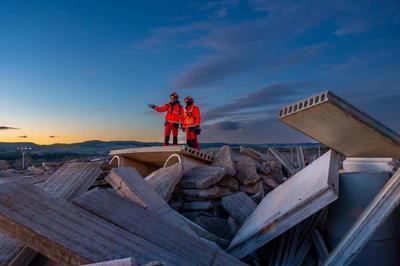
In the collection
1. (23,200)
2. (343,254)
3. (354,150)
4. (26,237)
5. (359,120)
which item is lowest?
(343,254)

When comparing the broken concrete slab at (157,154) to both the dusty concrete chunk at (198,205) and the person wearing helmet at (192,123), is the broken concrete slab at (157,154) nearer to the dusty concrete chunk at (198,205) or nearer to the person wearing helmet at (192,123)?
the dusty concrete chunk at (198,205)

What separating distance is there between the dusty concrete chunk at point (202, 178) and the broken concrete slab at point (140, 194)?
5.42 ft

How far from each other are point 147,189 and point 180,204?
5.26ft

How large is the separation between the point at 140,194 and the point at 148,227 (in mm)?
690

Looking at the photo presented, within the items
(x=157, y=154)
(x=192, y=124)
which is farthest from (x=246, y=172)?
(x=192, y=124)

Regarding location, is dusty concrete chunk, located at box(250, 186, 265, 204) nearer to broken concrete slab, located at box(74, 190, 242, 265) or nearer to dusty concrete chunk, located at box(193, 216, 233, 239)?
dusty concrete chunk, located at box(193, 216, 233, 239)

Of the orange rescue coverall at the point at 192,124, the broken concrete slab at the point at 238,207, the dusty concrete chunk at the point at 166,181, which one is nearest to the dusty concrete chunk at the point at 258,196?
the broken concrete slab at the point at 238,207

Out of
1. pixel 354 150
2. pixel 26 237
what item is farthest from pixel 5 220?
pixel 354 150

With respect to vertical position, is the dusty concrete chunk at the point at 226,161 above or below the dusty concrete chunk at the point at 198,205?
above

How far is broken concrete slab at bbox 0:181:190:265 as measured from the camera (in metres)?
2.13

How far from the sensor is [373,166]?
3.67 metres

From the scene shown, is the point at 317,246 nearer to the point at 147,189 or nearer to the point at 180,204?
the point at 147,189

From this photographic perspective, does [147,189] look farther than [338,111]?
Yes

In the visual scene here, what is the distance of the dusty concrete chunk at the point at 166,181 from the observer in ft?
15.5
